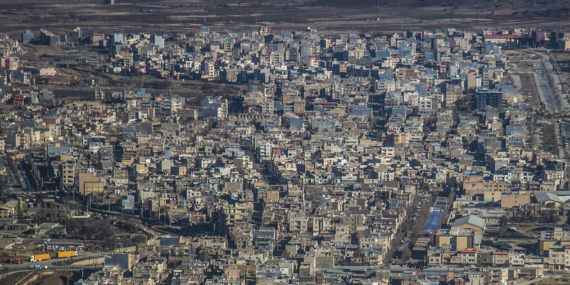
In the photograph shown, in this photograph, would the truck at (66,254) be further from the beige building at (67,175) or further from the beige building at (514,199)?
the beige building at (514,199)

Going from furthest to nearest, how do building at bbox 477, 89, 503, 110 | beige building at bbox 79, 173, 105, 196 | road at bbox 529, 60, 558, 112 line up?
road at bbox 529, 60, 558, 112, building at bbox 477, 89, 503, 110, beige building at bbox 79, 173, 105, 196

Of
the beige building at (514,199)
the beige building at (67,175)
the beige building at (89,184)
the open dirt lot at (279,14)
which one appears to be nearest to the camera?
the beige building at (514,199)

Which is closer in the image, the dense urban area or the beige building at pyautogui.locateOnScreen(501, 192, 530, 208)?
the dense urban area

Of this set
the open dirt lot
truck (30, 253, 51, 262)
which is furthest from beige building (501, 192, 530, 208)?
the open dirt lot

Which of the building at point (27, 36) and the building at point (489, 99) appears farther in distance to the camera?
the building at point (27, 36)

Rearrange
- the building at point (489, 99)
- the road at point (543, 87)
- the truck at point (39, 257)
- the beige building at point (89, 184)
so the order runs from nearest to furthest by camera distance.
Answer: the truck at point (39, 257)
the beige building at point (89, 184)
the building at point (489, 99)
the road at point (543, 87)

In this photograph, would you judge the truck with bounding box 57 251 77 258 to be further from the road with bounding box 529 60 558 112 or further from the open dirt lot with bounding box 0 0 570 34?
the open dirt lot with bounding box 0 0 570 34

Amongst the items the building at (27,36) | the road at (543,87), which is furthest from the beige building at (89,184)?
the building at (27,36)
